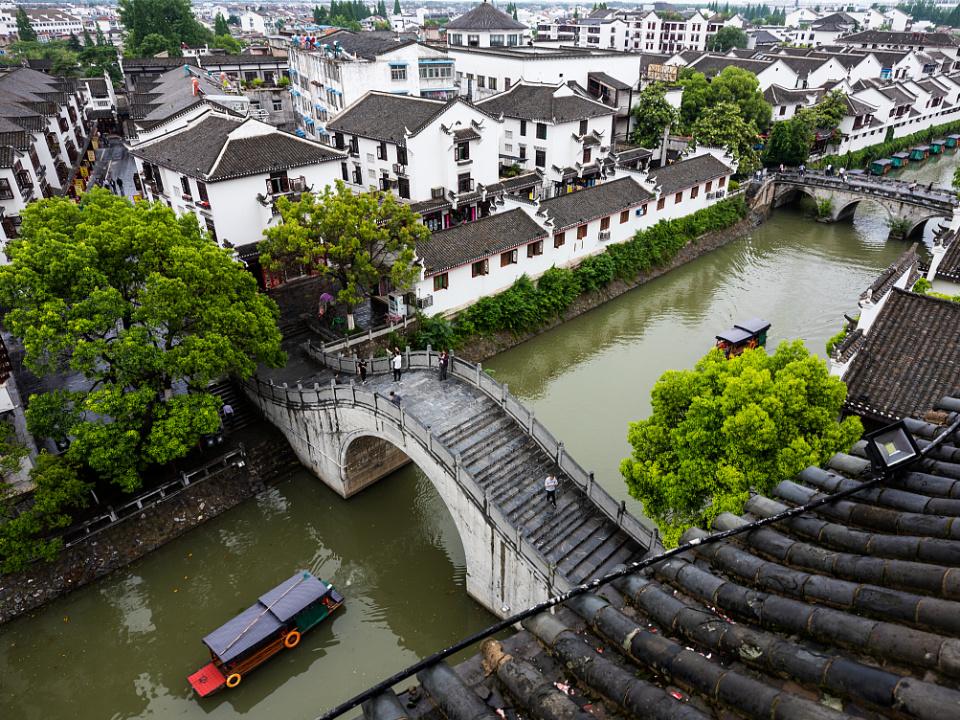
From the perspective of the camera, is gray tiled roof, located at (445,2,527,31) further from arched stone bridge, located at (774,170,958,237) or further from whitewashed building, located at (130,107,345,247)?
whitewashed building, located at (130,107,345,247)

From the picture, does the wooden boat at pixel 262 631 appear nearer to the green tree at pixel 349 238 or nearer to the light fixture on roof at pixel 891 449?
the green tree at pixel 349 238

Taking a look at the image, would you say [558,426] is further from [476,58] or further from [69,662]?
[476,58]

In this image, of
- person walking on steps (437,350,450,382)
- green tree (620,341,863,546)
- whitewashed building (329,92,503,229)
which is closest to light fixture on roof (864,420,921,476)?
green tree (620,341,863,546)

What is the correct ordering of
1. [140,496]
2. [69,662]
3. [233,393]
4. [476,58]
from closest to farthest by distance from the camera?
1. [69,662]
2. [140,496]
3. [233,393]
4. [476,58]

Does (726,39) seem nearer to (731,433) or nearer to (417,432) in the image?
(417,432)

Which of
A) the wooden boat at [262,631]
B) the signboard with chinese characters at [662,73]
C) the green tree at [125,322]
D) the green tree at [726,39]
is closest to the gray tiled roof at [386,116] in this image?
the green tree at [125,322]

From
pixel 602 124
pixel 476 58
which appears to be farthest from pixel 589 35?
pixel 602 124
